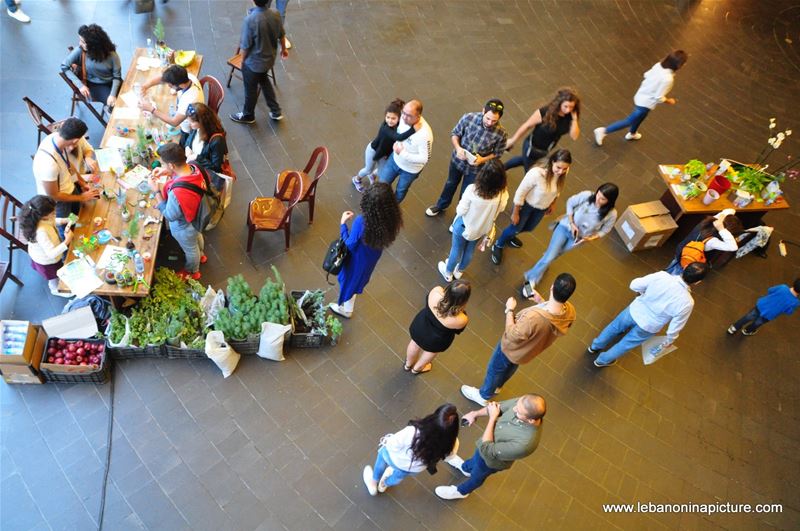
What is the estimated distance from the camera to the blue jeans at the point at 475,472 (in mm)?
4393

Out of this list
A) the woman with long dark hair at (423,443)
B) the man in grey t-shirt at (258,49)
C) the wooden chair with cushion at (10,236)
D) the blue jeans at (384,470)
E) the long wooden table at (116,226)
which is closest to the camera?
the woman with long dark hair at (423,443)

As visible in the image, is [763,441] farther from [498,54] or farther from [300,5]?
[300,5]

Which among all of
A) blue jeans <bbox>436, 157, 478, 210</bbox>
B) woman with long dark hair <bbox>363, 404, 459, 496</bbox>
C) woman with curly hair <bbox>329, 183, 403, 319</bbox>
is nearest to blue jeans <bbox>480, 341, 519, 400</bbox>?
woman with long dark hair <bbox>363, 404, 459, 496</bbox>

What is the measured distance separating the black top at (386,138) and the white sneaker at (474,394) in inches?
106

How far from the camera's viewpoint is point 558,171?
5.51 metres

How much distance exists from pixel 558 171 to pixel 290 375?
327cm

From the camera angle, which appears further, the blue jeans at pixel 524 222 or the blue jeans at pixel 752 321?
the blue jeans at pixel 752 321

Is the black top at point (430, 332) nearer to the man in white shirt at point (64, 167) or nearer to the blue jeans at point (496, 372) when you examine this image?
the blue jeans at point (496, 372)

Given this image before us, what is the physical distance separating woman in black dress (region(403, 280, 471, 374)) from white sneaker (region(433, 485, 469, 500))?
1.15m

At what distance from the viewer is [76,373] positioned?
4883 millimetres

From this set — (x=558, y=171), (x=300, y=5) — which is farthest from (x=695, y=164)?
(x=300, y=5)

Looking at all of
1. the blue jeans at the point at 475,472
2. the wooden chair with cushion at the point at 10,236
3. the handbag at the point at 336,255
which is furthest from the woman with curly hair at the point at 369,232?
the wooden chair with cushion at the point at 10,236

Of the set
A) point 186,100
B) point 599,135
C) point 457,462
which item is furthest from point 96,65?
point 599,135

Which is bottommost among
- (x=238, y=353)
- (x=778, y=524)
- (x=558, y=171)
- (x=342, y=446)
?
(x=778, y=524)
